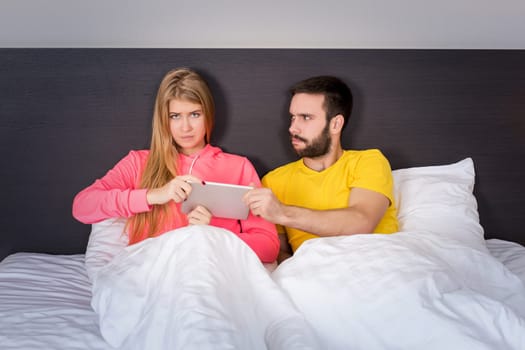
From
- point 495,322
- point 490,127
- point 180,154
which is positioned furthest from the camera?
point 490,127

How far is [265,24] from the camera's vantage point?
2.32 metres

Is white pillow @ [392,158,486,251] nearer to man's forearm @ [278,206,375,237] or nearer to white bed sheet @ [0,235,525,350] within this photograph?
white bed sheet @ [0,235,525,350]

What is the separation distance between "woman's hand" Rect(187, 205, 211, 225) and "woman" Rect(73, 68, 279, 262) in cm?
11

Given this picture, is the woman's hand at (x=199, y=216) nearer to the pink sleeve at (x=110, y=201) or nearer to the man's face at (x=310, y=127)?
the pink sleeve at (x=110, y=201)

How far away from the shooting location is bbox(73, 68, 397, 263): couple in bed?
187cm

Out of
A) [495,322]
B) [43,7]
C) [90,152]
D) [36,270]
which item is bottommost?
[36,270]

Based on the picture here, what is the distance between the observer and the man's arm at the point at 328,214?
1.69 meters

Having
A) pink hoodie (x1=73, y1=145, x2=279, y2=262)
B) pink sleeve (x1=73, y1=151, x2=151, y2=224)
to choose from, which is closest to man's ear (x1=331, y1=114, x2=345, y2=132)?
pink hoodie (x1=73, y1=145, x2=279, y2=262)

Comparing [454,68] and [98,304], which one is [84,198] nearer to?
[98,304]

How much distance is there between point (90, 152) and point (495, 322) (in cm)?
162

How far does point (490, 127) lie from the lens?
7.88 ft

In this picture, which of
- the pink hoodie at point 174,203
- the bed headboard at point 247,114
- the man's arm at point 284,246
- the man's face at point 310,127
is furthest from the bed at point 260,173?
the man's arm at point 284,246

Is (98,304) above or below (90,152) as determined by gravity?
below

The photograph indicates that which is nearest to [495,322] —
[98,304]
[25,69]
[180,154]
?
[98,304]
